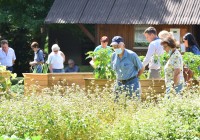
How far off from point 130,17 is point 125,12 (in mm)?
438

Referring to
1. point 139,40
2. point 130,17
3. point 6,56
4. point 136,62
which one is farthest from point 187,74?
point 139,40

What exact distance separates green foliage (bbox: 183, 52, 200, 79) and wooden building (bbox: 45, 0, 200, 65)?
46.6 feet

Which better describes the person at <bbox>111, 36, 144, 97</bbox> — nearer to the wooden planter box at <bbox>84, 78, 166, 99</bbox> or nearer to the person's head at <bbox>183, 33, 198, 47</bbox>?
the wooden planter box at <bbox>84, 78, 166, 99</bbox>

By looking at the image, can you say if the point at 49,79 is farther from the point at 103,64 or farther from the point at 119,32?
the point at 119,32

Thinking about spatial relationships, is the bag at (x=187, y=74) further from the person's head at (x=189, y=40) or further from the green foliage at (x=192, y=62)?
the person's head at (x=189, y=40)

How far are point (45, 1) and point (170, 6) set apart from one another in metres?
7.02

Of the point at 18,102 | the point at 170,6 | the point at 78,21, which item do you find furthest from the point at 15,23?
the point at 18,102

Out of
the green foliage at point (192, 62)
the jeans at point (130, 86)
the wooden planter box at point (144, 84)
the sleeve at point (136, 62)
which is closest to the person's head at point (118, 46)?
the sleeve at point (136, 62)

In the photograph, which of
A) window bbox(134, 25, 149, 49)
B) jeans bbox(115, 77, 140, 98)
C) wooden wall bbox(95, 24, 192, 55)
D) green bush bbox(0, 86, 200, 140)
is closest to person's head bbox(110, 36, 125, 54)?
jeans bbox(115, 77, 140, 98)

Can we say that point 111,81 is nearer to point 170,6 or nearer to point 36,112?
point 36,112

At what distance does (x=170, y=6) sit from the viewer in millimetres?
30312

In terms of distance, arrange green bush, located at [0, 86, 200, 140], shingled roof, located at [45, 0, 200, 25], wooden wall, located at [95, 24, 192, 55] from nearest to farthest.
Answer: green bush, located at [0, 86, 200, 140] < shingled roof, located at [45, 0, 200, 25] < wooden wall, located at [95, 24, 192, 55]

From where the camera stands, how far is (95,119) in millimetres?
9547

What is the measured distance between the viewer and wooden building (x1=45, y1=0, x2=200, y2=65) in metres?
29.6
